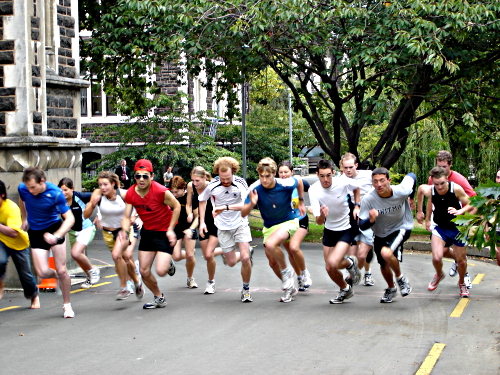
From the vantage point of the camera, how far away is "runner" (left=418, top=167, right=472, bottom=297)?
9.74 metres

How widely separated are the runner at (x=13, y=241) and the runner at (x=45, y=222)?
16 cm

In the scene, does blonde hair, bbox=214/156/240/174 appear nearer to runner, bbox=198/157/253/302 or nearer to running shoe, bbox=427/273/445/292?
runner, bbox=198/157/253/302

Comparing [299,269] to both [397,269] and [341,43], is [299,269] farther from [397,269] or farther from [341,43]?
[341,43]

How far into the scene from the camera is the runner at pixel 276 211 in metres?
9.70

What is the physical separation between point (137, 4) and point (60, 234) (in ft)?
25.5

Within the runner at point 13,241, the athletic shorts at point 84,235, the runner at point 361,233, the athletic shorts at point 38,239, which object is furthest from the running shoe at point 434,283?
the runner at point 13,241

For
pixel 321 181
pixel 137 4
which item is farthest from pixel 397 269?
pixel 137 4

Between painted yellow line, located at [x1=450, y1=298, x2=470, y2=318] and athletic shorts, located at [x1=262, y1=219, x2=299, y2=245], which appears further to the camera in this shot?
athletic shorts, located at [x1=262, y1=219, x2=299, y2=245]

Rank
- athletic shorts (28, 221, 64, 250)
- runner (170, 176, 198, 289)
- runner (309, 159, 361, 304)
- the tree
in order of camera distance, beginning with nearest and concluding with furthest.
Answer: athletic shorts (28, 221, 64, 250) < runner (309, 159, 361, 304) < runner (170, 176, 198, 289) < the tree

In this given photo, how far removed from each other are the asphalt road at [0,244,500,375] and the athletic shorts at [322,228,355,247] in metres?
0.79

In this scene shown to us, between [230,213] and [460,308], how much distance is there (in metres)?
3.27

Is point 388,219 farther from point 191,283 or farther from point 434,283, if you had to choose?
point 191,283

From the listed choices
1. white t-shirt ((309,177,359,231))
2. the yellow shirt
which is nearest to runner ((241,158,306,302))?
white t-shirt ((309,177,359,231))

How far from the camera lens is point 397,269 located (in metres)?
9.45
